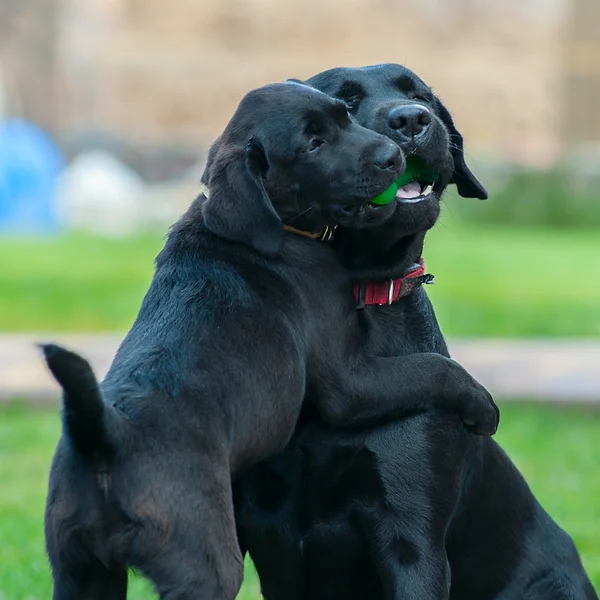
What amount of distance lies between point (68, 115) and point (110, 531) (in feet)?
97.7

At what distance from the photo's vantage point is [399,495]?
10.9ft

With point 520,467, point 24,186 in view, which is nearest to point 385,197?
point 520,467

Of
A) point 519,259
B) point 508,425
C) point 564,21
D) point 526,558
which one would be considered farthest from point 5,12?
point 526,558


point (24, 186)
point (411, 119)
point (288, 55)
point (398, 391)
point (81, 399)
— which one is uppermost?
point (411, 119)

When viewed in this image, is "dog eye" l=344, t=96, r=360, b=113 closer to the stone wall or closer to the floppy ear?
the floppy ear

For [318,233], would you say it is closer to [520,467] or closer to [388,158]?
[388,158]

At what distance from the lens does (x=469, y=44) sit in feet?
112

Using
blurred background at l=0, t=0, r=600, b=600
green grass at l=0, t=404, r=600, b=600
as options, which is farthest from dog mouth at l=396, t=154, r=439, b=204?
green grass at l=0, t=404, r=600, b=600

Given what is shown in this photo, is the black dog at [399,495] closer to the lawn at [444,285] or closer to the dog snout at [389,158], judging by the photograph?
the dog snout at [389,158]

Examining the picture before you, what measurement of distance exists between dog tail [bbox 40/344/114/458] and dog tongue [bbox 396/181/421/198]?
3.99ft

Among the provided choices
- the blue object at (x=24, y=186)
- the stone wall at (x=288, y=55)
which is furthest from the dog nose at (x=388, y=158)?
the stone wall at (x=288, y=55)

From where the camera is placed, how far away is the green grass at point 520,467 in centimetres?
479

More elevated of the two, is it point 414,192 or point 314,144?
point 314,144

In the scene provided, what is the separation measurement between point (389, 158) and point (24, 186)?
57.7ft
